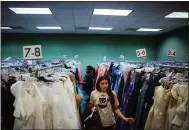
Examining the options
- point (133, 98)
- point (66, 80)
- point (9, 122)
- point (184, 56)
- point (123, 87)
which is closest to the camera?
point (9, 122)

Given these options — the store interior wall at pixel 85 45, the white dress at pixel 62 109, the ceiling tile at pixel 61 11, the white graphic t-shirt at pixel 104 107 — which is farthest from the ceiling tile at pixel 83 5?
the store interior wall at pixel 85 45

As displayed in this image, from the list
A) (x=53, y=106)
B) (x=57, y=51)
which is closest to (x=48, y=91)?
(x=53, y=106)

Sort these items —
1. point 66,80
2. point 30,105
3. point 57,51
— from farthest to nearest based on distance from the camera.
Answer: point 57,51, point 66,80, point 30,105

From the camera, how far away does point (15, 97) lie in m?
2.08

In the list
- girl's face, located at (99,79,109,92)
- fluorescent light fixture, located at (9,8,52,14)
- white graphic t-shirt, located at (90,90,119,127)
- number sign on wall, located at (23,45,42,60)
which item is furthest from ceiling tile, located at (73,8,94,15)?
white graphic t-shirt, located at (90,90,119,127)

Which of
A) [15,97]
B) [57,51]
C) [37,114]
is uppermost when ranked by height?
[57,51]

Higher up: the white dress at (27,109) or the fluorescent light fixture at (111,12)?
the fluorescent light fixture at (111,12)

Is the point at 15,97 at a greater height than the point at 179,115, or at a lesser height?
greater

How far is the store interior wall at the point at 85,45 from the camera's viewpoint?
9.14 m

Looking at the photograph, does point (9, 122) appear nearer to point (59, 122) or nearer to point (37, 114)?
point (37, 114)

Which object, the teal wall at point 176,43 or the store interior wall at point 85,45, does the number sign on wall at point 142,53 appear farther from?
the store interior wall at point 85,45

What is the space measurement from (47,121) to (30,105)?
0.24 m

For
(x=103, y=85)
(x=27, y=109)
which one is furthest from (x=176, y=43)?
(x=27, y=109)

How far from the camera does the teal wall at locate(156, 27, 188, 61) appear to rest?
280 inches
